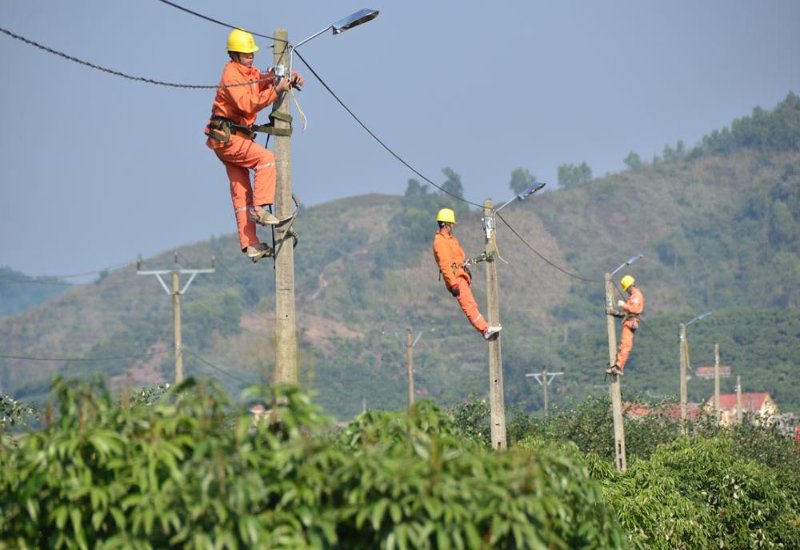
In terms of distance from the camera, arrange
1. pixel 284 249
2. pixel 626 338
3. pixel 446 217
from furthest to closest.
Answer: pixel 626 338 → pixel 446 217 → pixel 284 249

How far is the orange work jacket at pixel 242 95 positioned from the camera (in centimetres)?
1585

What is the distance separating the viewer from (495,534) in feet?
30.9

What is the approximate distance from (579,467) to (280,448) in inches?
84.8

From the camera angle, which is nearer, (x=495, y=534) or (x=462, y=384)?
(x=495, y=534)

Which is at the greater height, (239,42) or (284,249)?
(239,42)

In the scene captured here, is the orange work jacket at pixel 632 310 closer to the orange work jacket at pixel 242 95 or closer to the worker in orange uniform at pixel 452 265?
the worker in orange uniform at pixel 452 265

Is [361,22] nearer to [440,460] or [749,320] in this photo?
[440,460]

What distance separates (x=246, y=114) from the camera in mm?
16047

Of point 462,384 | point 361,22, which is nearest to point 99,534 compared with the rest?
point 361,22

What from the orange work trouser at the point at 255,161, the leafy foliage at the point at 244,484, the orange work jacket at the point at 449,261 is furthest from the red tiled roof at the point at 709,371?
the leafy foliage at the point at 244,484

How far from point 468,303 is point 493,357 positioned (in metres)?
1.86

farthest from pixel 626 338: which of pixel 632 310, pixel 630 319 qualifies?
pixel 632 310

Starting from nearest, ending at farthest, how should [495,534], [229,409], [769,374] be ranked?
1. [495,534]
2. [229,409]
3. [769,374]

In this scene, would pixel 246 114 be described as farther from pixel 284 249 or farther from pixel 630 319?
pixel 630 319
